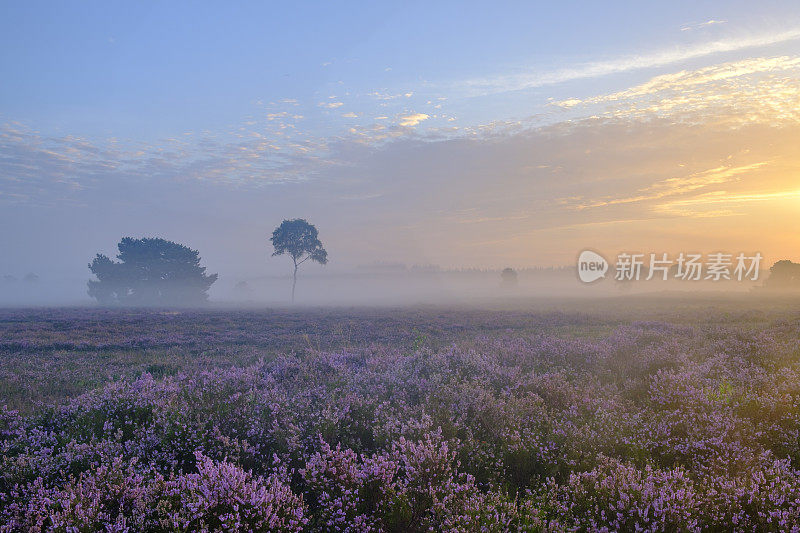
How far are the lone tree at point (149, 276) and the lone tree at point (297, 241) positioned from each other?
48.5ft

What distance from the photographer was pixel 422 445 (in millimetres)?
4957

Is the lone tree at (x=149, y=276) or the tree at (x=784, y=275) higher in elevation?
the tree at (x=784, y=275)

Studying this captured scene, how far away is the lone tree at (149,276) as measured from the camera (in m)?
72.2

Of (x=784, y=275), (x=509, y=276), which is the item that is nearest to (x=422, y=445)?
(x=784, y=275)

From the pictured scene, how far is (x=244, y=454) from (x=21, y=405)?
5.70m

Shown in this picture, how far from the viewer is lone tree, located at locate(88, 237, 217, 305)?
237ft

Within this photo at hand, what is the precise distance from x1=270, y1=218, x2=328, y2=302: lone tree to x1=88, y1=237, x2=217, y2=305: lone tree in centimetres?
1479

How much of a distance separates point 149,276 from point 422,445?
3220 inches

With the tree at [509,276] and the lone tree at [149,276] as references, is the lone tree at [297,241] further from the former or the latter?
the tree at [509,276]

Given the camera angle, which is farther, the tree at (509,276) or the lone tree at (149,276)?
the tree at (509,276)

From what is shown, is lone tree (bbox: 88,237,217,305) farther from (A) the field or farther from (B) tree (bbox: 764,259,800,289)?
(B) tree (bbox: 764,259,800,289)

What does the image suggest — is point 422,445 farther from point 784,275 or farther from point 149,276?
point 784,275

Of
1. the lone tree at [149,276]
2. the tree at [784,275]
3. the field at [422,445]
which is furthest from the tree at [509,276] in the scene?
the field at [422,445]

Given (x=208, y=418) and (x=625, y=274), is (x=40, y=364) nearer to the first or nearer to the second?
(x=208, y=418)
